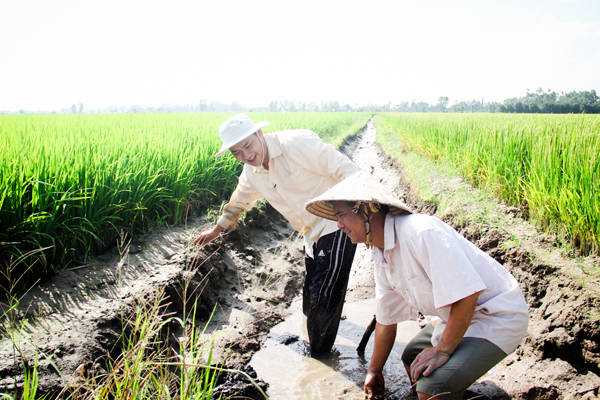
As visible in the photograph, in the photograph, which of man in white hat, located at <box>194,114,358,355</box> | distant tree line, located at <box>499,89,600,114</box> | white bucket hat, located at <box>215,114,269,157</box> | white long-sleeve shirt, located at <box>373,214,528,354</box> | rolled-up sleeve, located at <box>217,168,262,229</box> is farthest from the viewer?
distant tree line, located at <box>499,89,600,114</box>

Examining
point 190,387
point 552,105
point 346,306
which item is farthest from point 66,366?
point 552,105

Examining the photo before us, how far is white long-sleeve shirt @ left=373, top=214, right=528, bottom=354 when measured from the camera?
1.38m

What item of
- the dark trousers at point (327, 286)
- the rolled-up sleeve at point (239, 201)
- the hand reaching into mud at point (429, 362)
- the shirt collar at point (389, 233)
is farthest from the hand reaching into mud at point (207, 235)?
the hand reaching into mud at point (429, 362)

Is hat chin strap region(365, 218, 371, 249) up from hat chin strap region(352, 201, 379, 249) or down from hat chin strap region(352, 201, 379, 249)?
down

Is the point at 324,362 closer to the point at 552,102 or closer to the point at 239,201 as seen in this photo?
the point at 239,201

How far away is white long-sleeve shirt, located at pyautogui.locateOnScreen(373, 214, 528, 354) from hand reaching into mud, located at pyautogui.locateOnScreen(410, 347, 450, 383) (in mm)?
130

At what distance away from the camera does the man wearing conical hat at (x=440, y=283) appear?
142 centimetres

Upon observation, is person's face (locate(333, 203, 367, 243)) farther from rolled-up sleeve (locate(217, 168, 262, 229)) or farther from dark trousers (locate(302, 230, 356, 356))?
rolled-up sleeve (locate(217, 168, 262, 229))

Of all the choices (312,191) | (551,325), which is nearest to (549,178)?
(551,325)

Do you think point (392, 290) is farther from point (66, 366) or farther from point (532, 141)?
point (532, 141)

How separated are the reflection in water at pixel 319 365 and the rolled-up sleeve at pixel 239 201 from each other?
830mm

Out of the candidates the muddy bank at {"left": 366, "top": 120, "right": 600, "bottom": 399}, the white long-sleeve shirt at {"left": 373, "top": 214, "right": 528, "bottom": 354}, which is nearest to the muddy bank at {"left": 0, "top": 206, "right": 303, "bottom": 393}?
the white long-sleeve shirt at {"left": 373, "top": 214, "right": 528, "bottom": 354}

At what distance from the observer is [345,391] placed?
7.28ft

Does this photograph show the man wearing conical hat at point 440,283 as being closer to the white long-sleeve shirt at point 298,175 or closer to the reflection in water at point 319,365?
the reflection in water at point 319,365
